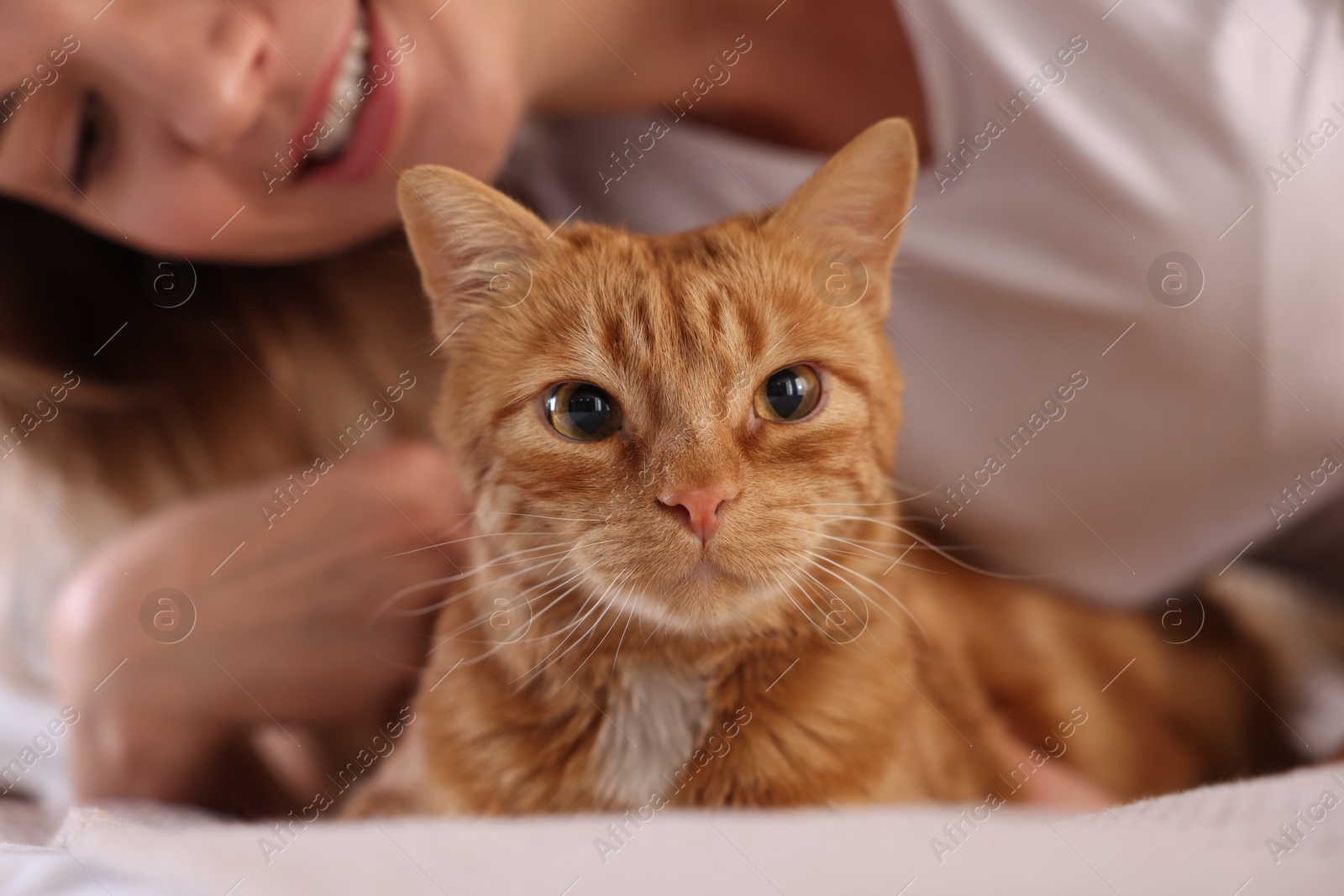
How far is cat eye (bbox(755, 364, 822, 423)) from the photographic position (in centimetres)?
70

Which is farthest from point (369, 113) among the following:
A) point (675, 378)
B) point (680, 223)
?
point (675, 378)

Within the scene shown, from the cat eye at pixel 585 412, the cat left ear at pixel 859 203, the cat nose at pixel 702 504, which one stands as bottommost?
the cat nose at pixel 702 504

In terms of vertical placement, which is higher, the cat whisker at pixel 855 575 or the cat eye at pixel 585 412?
the cat eye at pixel 585 412

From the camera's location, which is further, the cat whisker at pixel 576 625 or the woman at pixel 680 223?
the woman at pixel 680 223

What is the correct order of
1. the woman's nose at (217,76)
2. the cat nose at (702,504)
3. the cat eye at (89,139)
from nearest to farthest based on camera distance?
the cat nose at (702,504)
the woman's nose at (217,76)
the cat eye at (89,139)

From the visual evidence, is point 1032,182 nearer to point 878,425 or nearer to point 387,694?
point 878,425

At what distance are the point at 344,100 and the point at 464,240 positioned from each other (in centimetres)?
25

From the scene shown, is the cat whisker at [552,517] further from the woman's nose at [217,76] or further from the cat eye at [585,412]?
the woman's nose at [217,76]

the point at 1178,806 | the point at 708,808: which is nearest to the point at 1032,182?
the point at 1178,806

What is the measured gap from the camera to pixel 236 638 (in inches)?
50.0

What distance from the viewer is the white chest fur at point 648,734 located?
0.83m

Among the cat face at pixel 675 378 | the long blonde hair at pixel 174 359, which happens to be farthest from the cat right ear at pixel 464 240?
the long blonde hair at pixel 174 359

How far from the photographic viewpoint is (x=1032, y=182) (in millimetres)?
1193

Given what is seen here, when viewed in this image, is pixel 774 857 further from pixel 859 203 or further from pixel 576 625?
pixel 859 203
